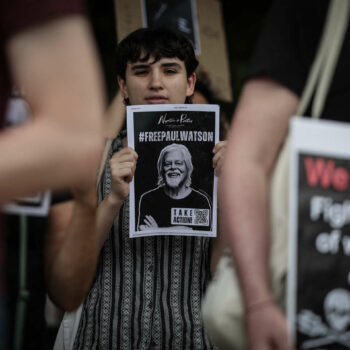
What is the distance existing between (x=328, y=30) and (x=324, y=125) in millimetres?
189

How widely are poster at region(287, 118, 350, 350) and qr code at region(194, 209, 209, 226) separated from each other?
820 millimetres

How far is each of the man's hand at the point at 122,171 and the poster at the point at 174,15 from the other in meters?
0.95

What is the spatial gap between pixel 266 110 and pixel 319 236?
26 centimetres

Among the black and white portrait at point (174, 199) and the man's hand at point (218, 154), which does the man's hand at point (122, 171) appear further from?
the man's hand at point (218, 154)

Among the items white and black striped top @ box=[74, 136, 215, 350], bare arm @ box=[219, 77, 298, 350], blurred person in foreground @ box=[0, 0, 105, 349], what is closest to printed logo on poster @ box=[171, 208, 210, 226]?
white and black striped top @ box=[74, 136, 215, 350]

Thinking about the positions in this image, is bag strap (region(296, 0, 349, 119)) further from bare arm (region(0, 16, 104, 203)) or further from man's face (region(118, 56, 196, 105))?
man's face (region(118, 56, 196, 105))

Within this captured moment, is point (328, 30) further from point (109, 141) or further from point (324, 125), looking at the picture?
point (109, 141)

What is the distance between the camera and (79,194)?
4.51 feet

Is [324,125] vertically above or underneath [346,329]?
above

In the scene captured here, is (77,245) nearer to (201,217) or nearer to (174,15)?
(201,217)

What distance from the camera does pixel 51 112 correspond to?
86 cm

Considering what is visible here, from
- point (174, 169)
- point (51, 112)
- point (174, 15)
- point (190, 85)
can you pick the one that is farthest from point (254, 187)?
point (174, 15)

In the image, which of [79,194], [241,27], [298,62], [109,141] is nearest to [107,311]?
[109,141]

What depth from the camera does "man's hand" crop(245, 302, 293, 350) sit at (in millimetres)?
1069
